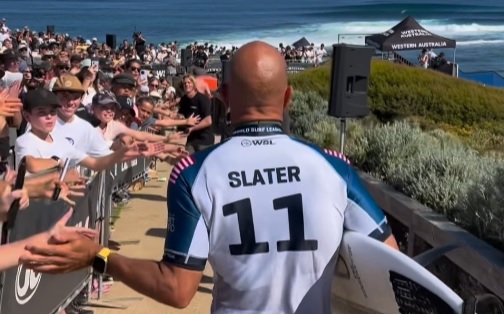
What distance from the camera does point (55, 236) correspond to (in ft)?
9.15

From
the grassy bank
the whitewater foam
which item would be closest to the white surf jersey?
the grassy bank

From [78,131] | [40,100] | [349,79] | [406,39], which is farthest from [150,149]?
[406,39]

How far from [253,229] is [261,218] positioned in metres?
0.04

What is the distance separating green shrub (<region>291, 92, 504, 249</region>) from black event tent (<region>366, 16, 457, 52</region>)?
21.9m

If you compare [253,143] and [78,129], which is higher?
[253,143]

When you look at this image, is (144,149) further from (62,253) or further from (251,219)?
(251,219)

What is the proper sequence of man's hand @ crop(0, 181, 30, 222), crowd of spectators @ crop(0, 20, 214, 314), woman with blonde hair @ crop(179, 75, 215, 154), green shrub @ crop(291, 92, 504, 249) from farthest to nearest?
woman with blonde hair @ crop(179, 75, 215, 154), green shrub @ crop(291, 92, 504, 249), crowd of spectators @ crop(0, 20, 214, 314), man's hand @ crop(0, 181, 30, 222)

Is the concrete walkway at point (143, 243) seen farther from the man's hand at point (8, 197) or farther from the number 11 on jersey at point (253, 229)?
the number 11 on jersey at point (253, 229)

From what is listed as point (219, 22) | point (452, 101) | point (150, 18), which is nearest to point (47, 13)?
point (150, 18)

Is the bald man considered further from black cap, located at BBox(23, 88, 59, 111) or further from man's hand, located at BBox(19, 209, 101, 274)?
black cap, located at BBox(23, 88, 59, 111)

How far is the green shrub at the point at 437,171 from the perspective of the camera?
18.9ft

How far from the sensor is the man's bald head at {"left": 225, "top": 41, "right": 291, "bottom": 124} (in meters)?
2.67

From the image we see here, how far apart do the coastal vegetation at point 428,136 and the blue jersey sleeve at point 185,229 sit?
10.8 ft

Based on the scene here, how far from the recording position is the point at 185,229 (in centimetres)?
265
